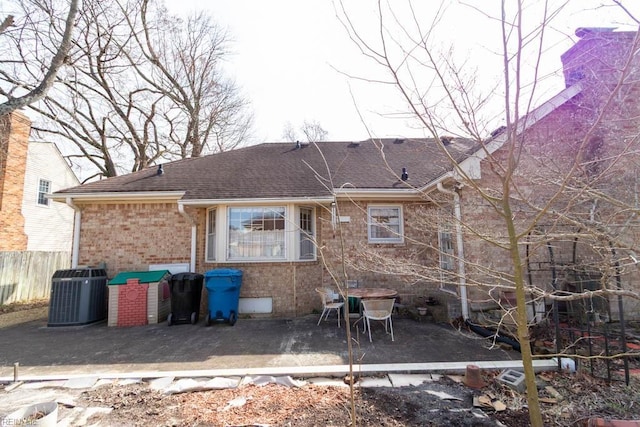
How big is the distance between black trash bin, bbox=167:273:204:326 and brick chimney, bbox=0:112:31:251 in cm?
1149

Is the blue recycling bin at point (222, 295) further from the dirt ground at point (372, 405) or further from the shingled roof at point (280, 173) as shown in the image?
the dirt ground at point (372, 405)

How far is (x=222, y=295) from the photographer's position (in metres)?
7.14

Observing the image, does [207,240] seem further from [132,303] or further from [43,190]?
[43,190]

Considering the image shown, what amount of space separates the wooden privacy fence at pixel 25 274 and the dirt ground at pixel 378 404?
433 inches

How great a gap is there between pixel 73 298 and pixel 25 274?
703 centimetres

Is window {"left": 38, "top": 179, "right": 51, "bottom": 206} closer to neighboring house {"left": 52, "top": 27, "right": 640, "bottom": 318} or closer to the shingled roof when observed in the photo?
the shingled roof

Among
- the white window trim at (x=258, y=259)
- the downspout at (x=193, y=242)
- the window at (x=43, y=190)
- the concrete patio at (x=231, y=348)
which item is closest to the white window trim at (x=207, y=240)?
the white window trim at (x=258, y=259)

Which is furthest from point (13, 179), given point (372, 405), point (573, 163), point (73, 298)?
point (573, 163)

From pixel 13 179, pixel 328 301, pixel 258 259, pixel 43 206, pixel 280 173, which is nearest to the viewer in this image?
pixel 328 301

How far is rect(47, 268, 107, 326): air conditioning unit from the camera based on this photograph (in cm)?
709

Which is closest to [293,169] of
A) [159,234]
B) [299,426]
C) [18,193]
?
[159,234]

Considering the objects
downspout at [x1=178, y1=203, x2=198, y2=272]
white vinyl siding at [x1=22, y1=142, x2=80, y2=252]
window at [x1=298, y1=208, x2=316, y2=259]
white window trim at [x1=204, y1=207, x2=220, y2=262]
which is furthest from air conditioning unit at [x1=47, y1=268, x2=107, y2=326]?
white vinyl siding at [x1=22, y1=142, x2=80, y2=252]

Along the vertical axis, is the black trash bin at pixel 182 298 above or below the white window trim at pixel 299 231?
below

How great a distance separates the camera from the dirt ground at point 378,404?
311cm
